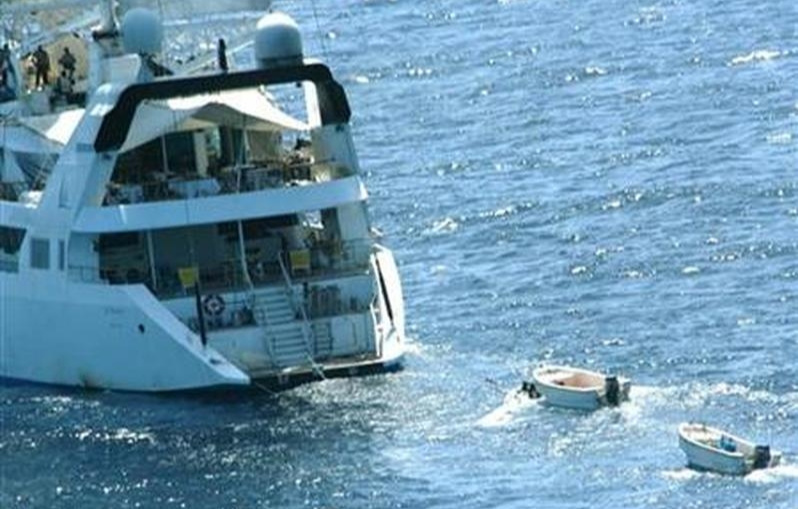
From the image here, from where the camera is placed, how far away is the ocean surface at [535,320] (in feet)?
269

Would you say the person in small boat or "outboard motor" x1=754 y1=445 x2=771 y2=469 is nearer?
"outboard motor" x1=754 y1=445 x2=771 y2=469

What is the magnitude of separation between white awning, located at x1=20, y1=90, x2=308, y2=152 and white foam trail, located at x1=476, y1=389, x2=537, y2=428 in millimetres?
12143

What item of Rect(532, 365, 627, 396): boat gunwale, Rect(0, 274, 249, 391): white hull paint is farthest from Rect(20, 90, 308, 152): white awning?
Rect(532, 365, 627, 396): boat gunwale

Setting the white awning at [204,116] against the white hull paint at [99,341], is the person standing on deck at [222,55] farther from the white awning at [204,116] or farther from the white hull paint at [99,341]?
the white hull paint at [99,341]

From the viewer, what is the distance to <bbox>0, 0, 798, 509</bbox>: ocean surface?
A: 8212cm

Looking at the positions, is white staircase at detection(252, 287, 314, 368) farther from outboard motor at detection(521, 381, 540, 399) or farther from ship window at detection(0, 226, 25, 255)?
ship window at detection(0, 226, 25, 255)

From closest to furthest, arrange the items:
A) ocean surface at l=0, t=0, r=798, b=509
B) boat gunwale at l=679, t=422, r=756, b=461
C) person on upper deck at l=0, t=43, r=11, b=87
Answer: boat gunwale at l=679, t=422, r=756, b=461
ocean surface at l=0, t=0, r=798, b=509
person on upper deck at l=0, t=43, r=11, b=87

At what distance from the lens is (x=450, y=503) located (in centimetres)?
7956

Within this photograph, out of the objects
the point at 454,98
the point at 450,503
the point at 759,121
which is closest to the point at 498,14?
the point at 454,98

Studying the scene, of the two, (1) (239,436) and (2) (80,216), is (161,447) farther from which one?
(2) (80,216)

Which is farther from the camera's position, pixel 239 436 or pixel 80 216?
pixel 80 216

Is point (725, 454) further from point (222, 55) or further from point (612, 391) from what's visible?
point (222, 55)

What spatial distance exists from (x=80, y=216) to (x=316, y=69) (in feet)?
23.2

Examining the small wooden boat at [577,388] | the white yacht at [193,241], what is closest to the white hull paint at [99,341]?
the white yacht at [193,241]
